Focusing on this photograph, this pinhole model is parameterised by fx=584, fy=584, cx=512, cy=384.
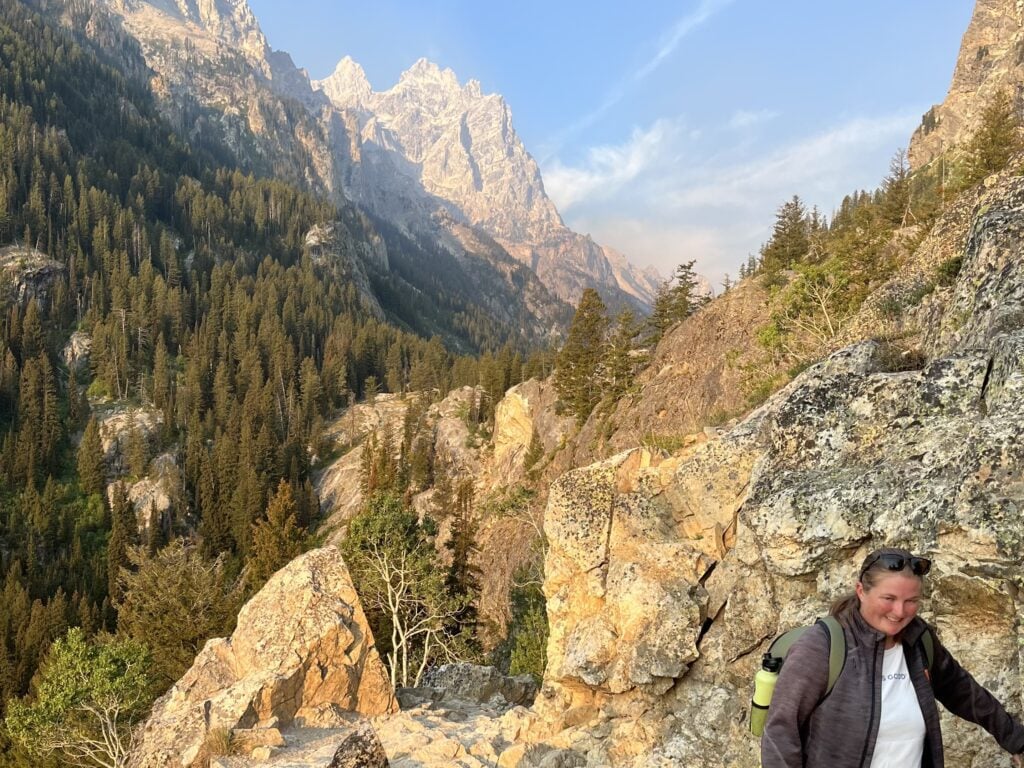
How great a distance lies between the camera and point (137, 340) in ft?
365

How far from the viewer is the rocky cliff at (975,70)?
148m

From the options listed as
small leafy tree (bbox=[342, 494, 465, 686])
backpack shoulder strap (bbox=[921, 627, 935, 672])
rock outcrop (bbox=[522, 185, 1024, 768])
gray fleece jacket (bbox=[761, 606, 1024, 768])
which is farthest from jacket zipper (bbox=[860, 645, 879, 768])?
small leafy tree (bbox=[342, 494, 465, 686])

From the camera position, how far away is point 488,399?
83875 mm

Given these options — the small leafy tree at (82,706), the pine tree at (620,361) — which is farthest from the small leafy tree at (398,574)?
the pine tree at (620,361)

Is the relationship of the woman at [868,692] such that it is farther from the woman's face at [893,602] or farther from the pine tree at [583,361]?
the pine tree at [583,361]

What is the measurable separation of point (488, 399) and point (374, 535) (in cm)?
5857

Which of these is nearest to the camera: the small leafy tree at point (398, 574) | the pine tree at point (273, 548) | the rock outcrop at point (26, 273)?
the small leafy tree at point (398, 574)

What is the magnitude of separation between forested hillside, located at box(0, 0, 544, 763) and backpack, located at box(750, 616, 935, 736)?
62908mm

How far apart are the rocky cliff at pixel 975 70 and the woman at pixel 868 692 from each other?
183722 mm

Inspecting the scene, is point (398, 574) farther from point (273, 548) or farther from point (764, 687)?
point (764, 687)

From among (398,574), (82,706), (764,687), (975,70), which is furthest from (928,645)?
(975,70)

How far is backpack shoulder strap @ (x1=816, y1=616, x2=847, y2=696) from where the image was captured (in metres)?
3.38

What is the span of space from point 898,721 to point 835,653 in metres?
0.62

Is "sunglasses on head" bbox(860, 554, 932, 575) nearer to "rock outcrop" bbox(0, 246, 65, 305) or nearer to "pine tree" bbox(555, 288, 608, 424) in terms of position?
"pine tree" bbox(555, 288, 608, 424)
